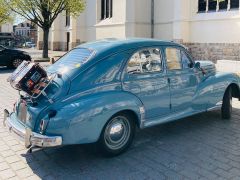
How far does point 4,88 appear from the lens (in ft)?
34.8

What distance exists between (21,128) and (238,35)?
14.7 m

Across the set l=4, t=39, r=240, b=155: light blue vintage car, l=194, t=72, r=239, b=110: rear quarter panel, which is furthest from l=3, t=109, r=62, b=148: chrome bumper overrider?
l=194, t=72, r=239, b=110: rear quarter panel

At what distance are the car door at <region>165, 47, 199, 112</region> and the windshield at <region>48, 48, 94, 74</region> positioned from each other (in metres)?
1.38

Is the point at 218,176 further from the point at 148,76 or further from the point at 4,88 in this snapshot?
the point at 4,88

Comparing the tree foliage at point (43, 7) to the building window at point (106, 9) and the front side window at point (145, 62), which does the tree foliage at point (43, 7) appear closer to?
the building window at point (106, 9)

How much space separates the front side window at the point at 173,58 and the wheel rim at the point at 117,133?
1326 mm

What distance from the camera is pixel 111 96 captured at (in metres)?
4.41

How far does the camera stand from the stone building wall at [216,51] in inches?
662

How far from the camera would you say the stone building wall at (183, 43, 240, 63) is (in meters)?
16.8

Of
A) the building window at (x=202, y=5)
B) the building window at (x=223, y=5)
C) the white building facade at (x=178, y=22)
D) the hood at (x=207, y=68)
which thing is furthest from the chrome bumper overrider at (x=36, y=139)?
the building window at (x=202, y=5)

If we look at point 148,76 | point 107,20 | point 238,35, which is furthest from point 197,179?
point 107,20

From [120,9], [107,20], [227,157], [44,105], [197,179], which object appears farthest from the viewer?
[107,20]

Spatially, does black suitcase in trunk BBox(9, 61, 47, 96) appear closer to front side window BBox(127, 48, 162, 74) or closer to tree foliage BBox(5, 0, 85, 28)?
front side window BBox(127, 48, 162, 74)

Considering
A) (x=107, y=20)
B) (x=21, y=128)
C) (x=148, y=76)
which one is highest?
(x=107, y=20)
